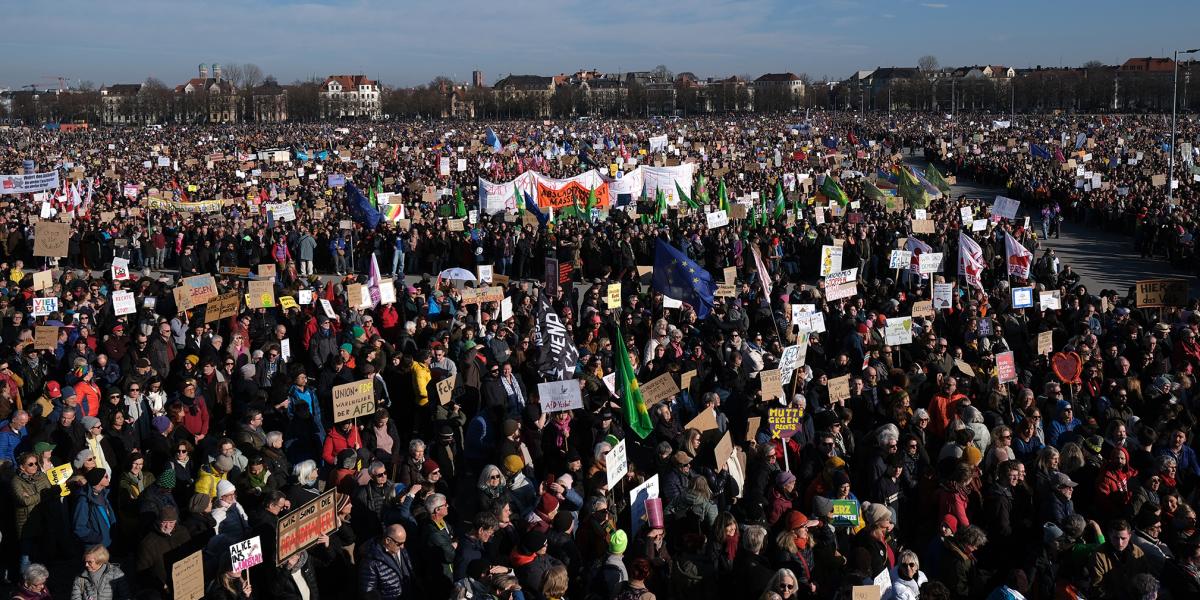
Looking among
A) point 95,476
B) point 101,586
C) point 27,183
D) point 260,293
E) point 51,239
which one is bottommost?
point 101,586

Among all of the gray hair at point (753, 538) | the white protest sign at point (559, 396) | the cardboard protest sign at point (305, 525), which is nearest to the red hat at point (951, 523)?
the gray hair at point (753, 538)

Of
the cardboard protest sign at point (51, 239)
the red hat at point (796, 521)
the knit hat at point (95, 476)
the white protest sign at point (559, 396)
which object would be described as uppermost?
the cardboard protest sign at point (51, 239)

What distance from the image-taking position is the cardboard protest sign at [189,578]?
5246 mm

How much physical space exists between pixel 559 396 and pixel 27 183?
2107 cm

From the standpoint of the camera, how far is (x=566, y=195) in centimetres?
2269

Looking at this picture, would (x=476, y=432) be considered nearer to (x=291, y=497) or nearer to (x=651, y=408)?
(x=651, y=408)

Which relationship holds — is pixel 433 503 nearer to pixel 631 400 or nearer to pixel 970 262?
pixel 631 400

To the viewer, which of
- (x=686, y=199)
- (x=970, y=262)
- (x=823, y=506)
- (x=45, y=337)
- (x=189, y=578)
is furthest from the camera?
(x=686, y=199)

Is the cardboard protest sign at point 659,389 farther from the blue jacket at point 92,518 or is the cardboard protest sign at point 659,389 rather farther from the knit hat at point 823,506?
the blue jacket at point 92,518

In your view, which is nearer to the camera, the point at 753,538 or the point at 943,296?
the point at 753,538

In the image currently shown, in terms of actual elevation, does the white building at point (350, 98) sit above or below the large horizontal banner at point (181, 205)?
above

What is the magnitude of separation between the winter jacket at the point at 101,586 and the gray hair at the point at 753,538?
331 centimetres

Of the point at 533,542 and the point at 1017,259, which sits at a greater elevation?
the point at 1017,259

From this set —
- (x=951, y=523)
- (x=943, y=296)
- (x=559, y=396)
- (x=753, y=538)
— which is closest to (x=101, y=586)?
(x=753, y=538)
